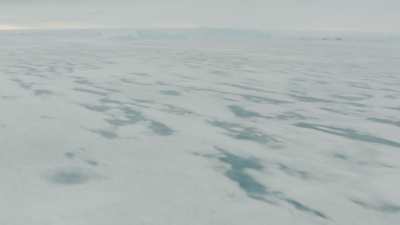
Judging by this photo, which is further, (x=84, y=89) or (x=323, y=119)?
(x=84, y=89)

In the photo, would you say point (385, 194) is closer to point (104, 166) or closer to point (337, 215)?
point (337, 215)

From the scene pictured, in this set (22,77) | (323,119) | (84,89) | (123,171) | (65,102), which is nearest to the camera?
(123,171)

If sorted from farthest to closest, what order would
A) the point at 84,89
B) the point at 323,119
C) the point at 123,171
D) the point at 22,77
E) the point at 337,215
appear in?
1. the point at 22,77
2. the point at 84,89
3. the point at 323,119
4. the point at 123,171
5. the point at 337,215

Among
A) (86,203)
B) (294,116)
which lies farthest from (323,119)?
(86,203)

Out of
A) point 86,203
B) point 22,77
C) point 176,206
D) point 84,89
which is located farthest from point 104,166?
point 22,77

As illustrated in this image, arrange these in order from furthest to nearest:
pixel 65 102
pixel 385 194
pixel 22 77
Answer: pixel 22 77 → pixel 65 102 → pixel 385 194

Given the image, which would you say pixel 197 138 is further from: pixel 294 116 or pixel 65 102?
pixel 65 102
